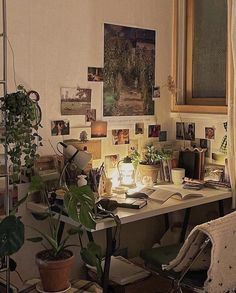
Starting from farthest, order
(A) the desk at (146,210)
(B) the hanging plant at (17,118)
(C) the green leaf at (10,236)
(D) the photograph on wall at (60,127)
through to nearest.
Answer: (D) the photograph on wall at (60,127), (A) the desk at (146,210), (B) the hanging plant at (17,118), (C) the green leaf at (10,236)

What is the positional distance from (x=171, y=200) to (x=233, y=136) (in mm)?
638

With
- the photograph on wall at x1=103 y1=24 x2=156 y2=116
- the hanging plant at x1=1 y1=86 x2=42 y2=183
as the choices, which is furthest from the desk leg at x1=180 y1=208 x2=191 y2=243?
the hanging plant at x1=1 y1=86 x2=42 y2=183

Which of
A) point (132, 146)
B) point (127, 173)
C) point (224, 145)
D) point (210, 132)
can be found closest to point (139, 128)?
point (132, 146)

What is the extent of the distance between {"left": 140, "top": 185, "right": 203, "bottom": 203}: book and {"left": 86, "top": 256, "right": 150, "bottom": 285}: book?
470mm

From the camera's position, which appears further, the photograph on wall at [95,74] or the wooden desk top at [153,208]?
the photograph on wall at [95,74]

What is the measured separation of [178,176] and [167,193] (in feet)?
1.30

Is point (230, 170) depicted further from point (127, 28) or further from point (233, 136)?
point (127, 28)

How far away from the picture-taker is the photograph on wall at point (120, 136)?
323 centimetres

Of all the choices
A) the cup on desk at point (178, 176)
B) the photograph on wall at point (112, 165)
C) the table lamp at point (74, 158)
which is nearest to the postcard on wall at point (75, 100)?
Answer: the table lamp at point (74, 158)

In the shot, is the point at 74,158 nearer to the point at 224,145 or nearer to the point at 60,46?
the point at 60,46

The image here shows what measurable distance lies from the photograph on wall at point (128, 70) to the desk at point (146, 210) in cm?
76

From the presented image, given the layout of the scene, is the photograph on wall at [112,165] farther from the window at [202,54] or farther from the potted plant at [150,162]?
the window at [202,54]

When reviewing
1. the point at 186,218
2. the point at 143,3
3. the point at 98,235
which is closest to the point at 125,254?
the point at 98,235

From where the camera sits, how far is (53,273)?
2205mm
